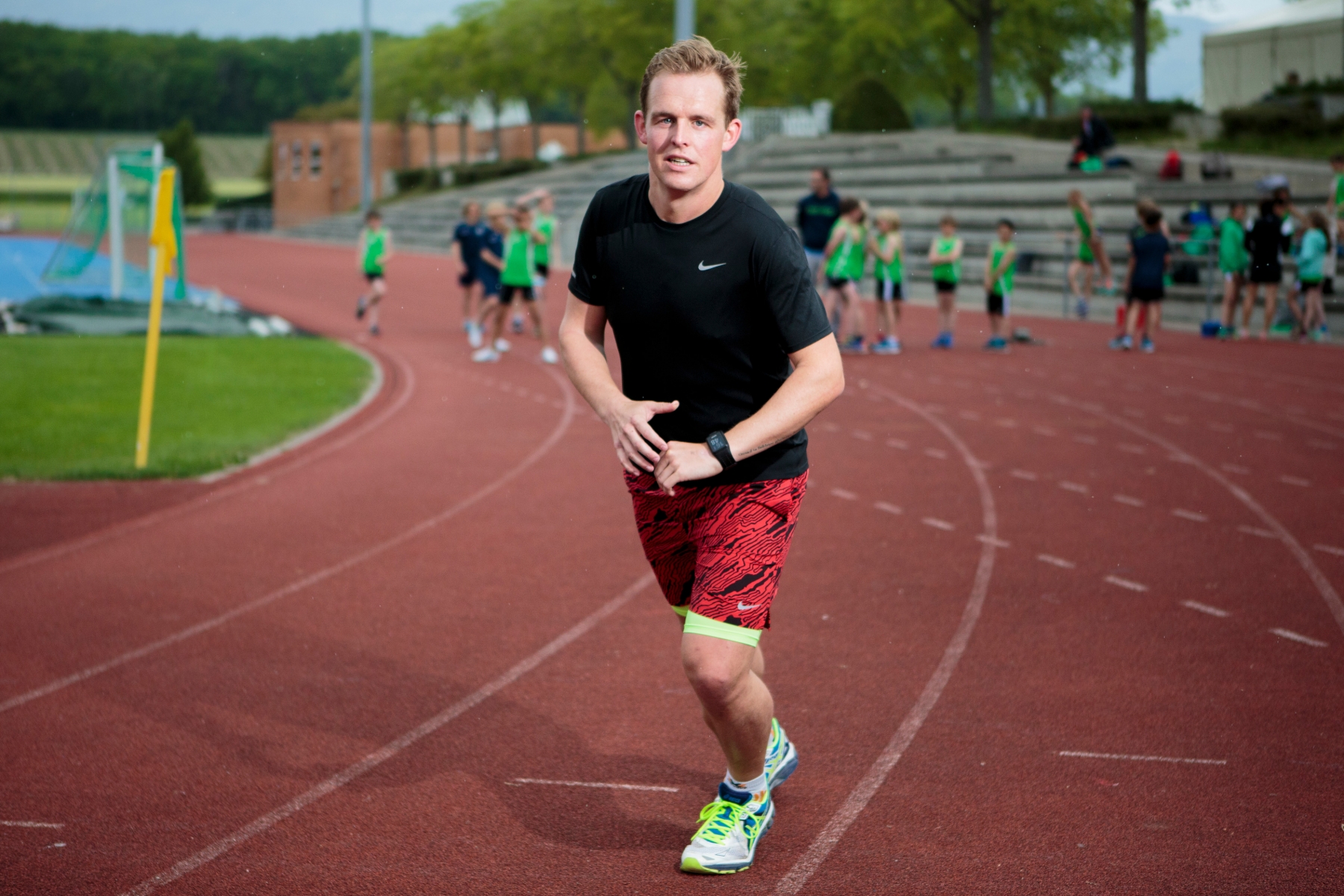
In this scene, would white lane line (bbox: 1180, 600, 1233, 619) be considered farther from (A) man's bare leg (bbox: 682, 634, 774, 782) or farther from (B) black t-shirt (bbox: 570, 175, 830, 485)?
(B) black t-shirt (bbox: 570, 175, 830, 485)

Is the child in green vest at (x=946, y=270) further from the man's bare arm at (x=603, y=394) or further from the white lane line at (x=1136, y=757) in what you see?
the man's bare arm at (x=603, y=394)

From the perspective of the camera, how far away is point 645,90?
3.35m

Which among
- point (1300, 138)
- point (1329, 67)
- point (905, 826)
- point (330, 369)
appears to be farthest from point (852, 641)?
point (1329, 67)

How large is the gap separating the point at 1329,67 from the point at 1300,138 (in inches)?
173

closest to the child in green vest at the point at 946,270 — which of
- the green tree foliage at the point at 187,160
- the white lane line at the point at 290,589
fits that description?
the white lane line at the point at 290,589

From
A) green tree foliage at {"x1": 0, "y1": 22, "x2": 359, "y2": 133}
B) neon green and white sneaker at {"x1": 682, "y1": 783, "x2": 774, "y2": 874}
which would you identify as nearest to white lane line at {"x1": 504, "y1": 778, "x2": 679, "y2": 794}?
neon green and white sneaker at {"x1": 682, "y1": 783, "x2": 774, "y2": 874}

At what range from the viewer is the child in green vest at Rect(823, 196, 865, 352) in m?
16.5

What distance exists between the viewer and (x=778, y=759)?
414 cm

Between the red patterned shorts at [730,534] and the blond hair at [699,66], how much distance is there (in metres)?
1.01

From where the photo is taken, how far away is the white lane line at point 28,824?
3.97 meters

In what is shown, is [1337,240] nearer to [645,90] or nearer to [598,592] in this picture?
[598,592]

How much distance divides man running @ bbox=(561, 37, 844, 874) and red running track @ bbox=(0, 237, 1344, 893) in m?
0.70

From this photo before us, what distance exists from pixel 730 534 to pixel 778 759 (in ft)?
3.31

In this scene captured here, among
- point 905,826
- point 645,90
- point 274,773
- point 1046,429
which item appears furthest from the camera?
point 1046,429
